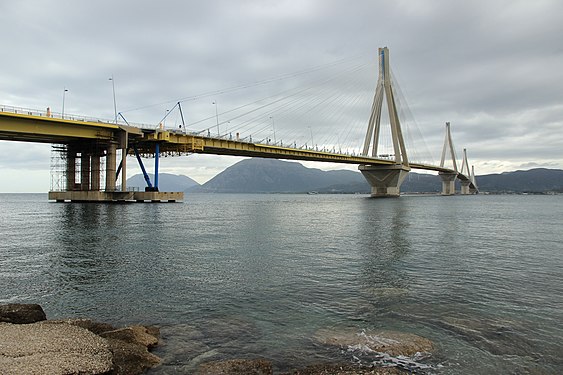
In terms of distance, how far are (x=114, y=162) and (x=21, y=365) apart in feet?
230

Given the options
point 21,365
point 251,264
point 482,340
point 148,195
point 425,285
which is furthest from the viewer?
point 148,195

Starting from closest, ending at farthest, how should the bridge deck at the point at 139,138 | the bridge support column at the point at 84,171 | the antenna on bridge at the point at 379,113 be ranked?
the bridge deck at the point at 139,138 → the bridge support column at the point at 84,171 → the antenna on bridge at the point at 379,113

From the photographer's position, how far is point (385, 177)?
118 meters

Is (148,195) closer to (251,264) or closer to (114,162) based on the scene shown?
(114,162)

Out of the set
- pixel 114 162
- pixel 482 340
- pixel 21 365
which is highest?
pixel 114 162

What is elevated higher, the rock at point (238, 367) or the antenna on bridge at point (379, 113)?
the antenna on bridge at point (379, 113)

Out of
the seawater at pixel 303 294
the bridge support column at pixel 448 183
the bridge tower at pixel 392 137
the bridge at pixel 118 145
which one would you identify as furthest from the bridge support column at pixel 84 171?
the bridge support column at pixel 448 183

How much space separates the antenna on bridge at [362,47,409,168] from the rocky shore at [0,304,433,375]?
98.4m

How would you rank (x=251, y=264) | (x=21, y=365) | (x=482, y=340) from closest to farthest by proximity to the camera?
(x=21, y=365) < (x=482, y=340) < (x=251, y=264)

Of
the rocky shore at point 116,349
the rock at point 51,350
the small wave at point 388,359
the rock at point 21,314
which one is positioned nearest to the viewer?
the rock at point 51,350

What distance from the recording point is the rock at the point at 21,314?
→ 972 cm

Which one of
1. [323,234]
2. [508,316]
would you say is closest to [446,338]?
[508,316]

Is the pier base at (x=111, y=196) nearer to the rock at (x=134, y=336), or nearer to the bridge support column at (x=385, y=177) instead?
the bridge support column at (x=385, y=177)

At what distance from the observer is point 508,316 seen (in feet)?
37.9
